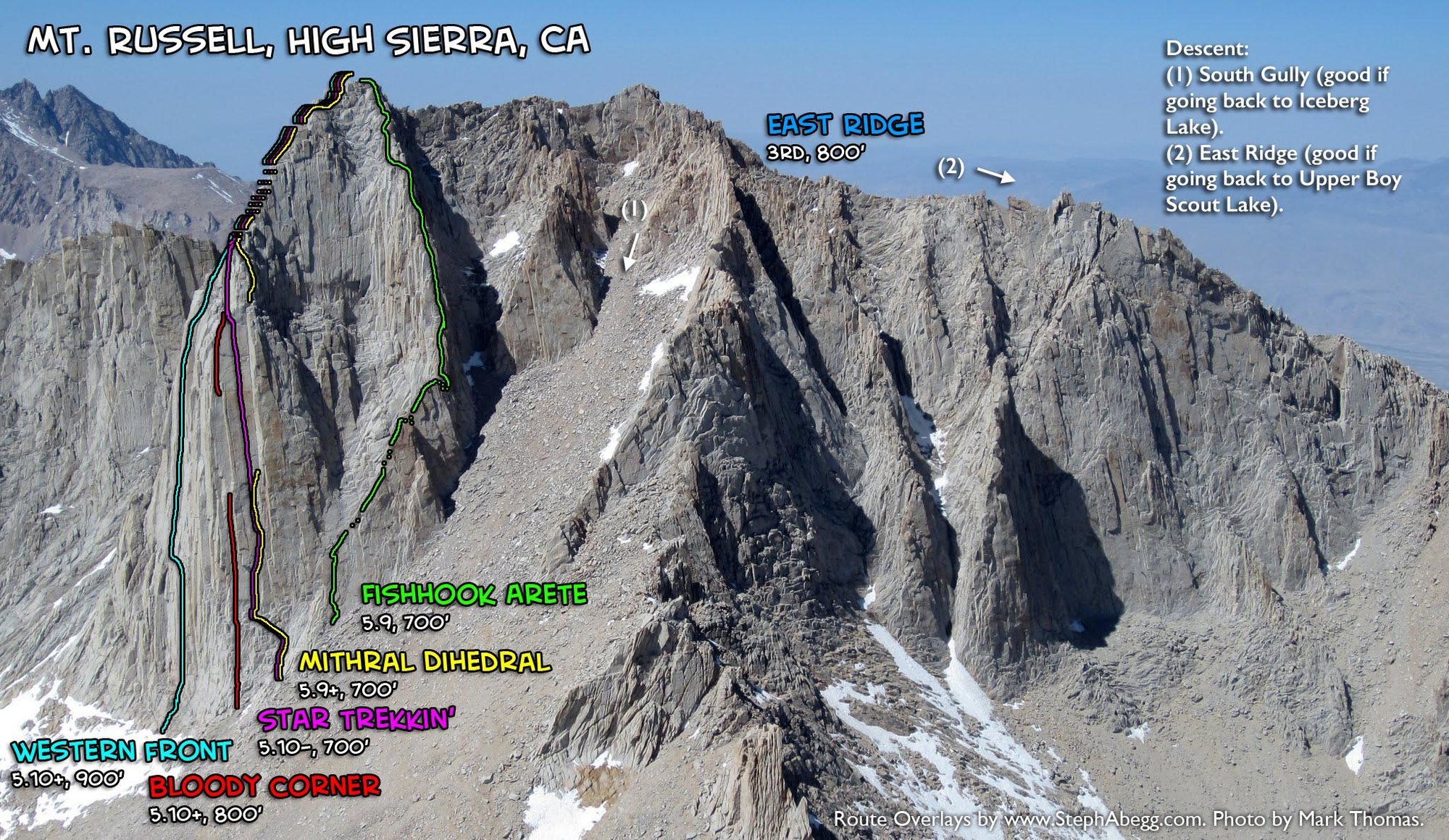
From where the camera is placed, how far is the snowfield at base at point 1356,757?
66.9 metres

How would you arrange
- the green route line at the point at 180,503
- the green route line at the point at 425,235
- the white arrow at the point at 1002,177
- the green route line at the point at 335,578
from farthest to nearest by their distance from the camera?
1. the white arrow at the point at 1002,177
2. the green route line at the point at 425,235
3. the green route line at the point at 180,503
4. the green route line at the point at 335,578

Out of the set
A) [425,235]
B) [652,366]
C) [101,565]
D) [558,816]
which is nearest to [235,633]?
[101,565]

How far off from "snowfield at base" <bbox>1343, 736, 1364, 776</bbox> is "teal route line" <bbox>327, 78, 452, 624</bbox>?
185 feet

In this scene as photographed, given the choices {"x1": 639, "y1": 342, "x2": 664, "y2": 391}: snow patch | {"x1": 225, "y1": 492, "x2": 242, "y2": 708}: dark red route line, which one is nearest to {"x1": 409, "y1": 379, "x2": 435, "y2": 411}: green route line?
{"x1": 225, "y1": 492, "x2": 242, "y2": 708}: dark red route line

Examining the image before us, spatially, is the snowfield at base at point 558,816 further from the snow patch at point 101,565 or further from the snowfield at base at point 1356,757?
the snowfield at base at point 1356,757

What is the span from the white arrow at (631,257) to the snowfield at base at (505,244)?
7689mm

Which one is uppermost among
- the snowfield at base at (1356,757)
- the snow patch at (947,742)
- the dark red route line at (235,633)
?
the dark red route line at (235,633)

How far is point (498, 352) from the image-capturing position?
2990 inches

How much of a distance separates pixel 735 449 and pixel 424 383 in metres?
19.9

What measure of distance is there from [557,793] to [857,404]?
34.3 m

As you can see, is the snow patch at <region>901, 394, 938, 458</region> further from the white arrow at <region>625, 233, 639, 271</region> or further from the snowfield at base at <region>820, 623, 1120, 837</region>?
the white arrow at <region>625, 233, 639, 271</region>

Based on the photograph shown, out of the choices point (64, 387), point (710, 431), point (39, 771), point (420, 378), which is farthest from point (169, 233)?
point (710, 431)

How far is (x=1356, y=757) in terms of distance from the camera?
67.3 meters

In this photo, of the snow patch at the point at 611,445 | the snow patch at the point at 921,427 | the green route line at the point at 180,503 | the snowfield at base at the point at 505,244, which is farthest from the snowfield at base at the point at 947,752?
the green route line at the point at 180,503
